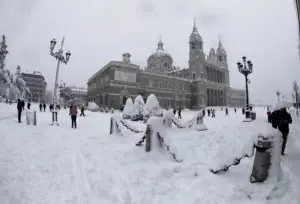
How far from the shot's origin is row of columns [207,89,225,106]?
62.1m

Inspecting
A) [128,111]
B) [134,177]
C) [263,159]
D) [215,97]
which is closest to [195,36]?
[215,97]

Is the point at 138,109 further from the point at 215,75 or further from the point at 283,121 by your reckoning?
Result: the point at 215,75

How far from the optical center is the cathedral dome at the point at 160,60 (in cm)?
5975

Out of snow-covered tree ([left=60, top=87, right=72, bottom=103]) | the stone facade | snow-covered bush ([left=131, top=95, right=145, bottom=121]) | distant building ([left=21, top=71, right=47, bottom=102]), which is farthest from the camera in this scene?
distant building ([left=21, top=71, right=47, bottom=102])

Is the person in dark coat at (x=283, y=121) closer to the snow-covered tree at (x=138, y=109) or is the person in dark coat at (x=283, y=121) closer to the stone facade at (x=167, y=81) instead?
the snow-covered tree at (x=138, y=109)

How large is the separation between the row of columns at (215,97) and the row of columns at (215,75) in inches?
163

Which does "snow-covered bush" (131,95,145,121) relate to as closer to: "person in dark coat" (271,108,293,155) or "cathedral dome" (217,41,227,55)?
"person in dark coat" (271,108,293,155)

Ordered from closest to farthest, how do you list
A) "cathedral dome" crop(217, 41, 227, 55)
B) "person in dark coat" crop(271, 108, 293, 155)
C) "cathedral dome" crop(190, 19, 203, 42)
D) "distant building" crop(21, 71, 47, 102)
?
1. "person in dark coat" crop(271, 108, 293, 155)
2. "cathedral dome" crop(190, 19, 203, 42)
3. "distant building" crop(21, 71, 47, 102)
4. "cathedral dome" crop(217, 41, 227, 55)

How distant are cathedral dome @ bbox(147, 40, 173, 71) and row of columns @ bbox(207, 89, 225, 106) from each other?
1554cm

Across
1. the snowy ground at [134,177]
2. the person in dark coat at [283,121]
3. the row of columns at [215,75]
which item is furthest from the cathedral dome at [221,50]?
the snowy ground at [134,177]

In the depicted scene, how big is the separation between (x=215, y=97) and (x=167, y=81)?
865 inches

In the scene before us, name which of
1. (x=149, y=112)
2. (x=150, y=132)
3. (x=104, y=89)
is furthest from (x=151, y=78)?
(x=150, y=132)

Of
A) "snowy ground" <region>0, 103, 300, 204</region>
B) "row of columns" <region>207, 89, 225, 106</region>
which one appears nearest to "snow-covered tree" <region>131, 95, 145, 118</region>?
"snowy ground" <region>0, 103, 300, 204</region>

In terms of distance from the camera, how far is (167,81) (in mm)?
51531
